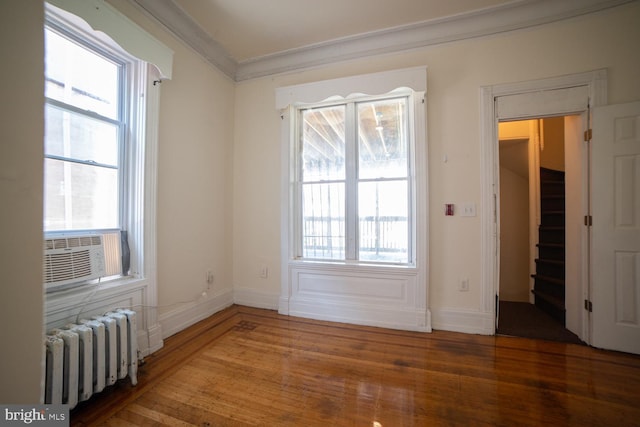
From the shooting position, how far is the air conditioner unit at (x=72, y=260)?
164cm

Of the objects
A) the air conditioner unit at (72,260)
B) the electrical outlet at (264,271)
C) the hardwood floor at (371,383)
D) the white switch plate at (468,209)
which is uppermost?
the white switch plate at (468,209)

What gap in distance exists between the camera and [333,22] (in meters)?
2.59

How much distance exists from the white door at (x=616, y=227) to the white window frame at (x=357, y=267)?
1390mm

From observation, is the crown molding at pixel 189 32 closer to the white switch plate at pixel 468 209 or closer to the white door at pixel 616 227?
the white switch plate at pixel 468 209

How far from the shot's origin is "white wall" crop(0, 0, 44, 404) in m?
0.54

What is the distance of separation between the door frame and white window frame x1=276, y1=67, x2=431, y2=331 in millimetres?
535

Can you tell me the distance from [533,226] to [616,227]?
150 cm

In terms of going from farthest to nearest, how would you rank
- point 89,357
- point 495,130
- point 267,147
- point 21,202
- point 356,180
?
point 267,147 → point 356,180 → point 495,130 → point 89,357 → point 21,202

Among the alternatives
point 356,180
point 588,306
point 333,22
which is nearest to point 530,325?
point 588,306

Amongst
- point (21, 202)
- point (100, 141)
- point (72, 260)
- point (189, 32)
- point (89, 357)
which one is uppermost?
point (189, 32)

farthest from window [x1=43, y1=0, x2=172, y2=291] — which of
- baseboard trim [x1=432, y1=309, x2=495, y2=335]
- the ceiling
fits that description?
baseboard trim [x1=432, y1=309, x2=495, y2=335]

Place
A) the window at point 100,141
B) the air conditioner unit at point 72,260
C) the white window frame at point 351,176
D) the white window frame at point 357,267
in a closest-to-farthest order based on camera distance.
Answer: the air conditioner unit at point 72,260 < the window at point 100,141 < the white window frame at point 357,267 < the white window frame at point 351,176

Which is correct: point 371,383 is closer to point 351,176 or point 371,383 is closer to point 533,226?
point 351,176

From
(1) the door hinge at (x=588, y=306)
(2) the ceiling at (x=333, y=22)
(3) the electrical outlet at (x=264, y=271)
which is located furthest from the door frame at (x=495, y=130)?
(3) the electrical outlet at (x=264, y=271)
